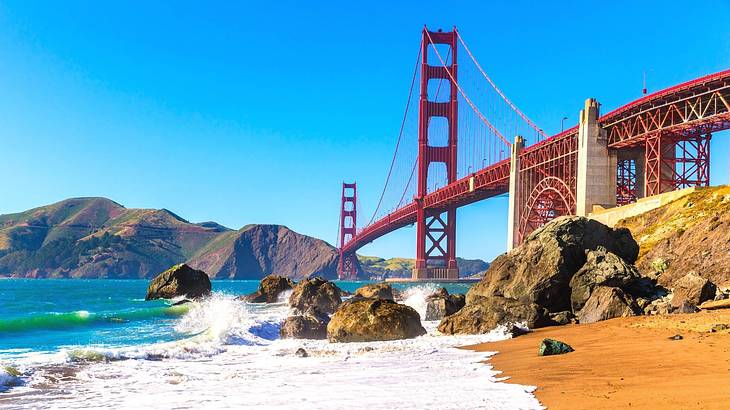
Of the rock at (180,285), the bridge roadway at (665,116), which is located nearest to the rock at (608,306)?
the bridge roadway at (665,116)

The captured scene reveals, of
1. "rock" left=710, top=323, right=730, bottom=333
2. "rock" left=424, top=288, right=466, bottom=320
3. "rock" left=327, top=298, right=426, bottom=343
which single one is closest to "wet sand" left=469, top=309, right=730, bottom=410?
"rock" left=710, top=323, right=730, bottom=333

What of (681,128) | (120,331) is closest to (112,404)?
(120,331)

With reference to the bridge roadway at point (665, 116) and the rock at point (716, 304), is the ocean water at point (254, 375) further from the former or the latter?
the bridge roadway at point (665, 116)

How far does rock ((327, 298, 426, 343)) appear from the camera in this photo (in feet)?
58.9

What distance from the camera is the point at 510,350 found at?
45.9ft

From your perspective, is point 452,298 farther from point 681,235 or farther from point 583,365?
point 583,365

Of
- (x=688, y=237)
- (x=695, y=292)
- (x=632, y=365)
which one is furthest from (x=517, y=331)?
(x=688, y=237)

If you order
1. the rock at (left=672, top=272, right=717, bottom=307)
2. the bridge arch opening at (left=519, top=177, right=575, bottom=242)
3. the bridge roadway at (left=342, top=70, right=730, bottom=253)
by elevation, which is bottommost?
the rock at (left=672, top=272, right=717, bottom=307)

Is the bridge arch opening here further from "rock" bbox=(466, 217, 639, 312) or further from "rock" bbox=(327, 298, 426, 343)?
"rock" bbox=(327, 298, 426, 343)

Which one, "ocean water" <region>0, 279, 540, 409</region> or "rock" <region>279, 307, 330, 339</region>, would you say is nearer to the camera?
"ocean water" <region>0, 279, 540, 409</region>

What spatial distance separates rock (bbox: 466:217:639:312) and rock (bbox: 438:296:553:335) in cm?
74

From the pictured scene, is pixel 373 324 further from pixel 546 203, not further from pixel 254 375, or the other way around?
pixel 546 203

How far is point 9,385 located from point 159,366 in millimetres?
3117

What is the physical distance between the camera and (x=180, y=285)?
49406 millimetres
